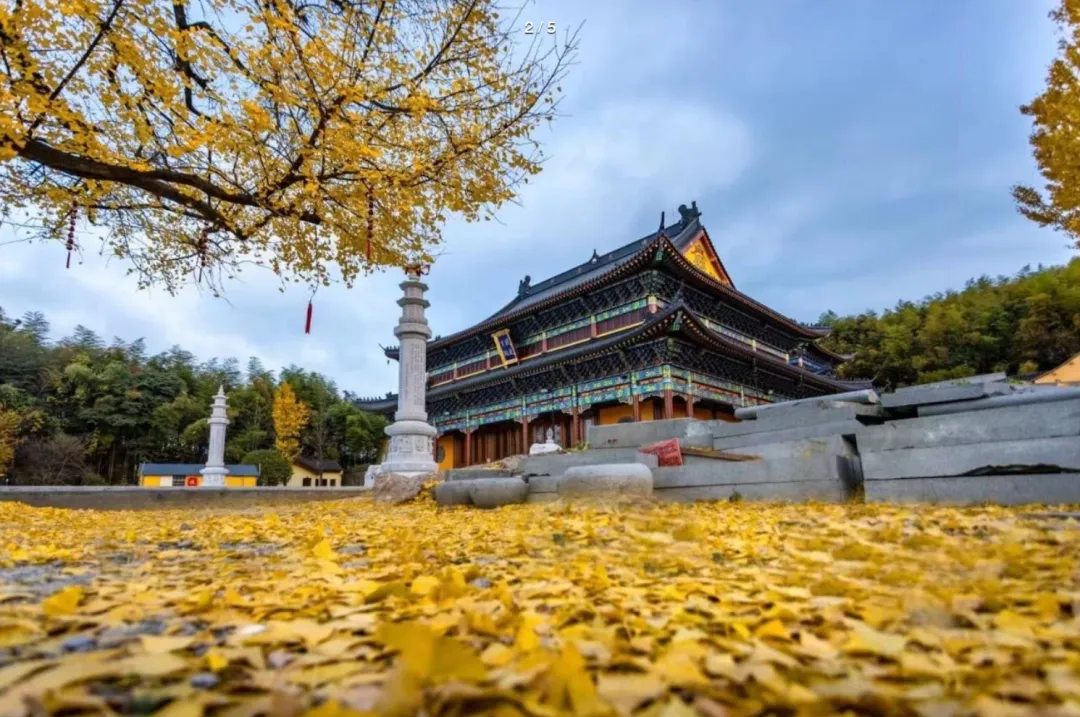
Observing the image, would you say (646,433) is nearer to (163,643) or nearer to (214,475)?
(163,643)

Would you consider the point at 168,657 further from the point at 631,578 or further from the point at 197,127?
the point at 197,127

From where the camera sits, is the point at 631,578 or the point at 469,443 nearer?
the point at 631,578

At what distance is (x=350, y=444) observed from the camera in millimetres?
38625

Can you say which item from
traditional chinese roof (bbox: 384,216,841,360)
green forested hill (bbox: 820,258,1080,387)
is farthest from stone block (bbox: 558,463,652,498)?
green forested hill (bbox: 820,258,1080,387)

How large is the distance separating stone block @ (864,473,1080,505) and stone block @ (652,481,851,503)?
0.24 m

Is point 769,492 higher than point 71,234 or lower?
lower

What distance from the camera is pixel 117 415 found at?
32969 mm

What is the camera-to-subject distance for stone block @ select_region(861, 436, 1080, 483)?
355 centimetres

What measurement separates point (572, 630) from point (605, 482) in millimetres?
3500

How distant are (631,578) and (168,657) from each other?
127 cm

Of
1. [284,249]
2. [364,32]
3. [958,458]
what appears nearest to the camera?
[958,458]

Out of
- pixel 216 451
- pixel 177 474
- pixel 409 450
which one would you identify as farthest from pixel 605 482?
pixel 177 474

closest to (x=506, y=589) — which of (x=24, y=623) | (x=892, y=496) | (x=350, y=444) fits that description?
(x=24, y=623)

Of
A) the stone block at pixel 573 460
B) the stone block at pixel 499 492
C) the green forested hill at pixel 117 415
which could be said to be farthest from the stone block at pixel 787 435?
the green forested hill at pixel 117 415
